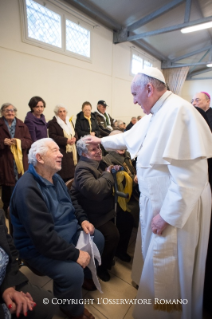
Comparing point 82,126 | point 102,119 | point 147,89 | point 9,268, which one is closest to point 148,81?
point 147,89

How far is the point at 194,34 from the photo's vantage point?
7590mm

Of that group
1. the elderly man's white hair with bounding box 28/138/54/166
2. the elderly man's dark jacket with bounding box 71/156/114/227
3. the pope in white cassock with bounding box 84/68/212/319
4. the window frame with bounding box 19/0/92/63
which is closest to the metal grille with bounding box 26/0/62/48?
the window frame with bounding box 19/0/92/63

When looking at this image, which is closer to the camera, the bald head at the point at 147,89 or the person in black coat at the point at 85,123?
the bald head at the point at 147,89

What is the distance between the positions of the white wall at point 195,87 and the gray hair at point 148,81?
1215 cm

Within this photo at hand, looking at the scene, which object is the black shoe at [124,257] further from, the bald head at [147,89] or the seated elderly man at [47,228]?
the bald head at [147,89]

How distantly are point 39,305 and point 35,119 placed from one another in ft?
8.78

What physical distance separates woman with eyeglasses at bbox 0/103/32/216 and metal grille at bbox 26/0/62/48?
223 cm

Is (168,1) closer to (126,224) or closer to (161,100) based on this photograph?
(161,100)

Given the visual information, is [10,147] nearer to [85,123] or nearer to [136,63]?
[85,123]

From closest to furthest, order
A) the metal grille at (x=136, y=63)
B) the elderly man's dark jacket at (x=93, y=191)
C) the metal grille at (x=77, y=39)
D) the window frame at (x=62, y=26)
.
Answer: the elderly man's dark jacket at (x=93, y=191) < the window frame at (x=62, y=26) < the metal grille at (x=77, y=39) < the metal grille at (x=136, y=63)

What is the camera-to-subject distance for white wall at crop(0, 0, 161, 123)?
345 centimetres

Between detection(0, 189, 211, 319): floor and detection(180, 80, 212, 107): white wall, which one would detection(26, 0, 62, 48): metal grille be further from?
detection(180, 80, 212, 107): white wall

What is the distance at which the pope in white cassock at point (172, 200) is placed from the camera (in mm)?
1072

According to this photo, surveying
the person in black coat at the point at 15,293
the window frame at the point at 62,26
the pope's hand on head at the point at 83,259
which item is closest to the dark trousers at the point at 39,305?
the person in black coat at the point at 15,293
